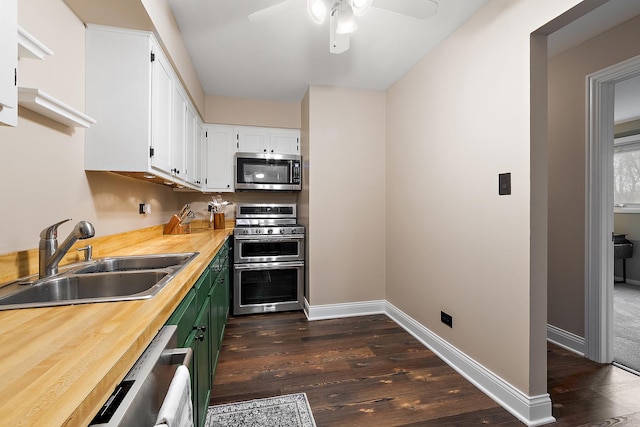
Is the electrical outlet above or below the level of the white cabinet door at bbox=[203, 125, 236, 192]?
below

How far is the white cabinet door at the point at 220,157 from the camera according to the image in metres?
3.54

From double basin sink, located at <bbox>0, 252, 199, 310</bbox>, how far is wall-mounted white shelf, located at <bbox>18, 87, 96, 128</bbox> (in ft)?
2.27

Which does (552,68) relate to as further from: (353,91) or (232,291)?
(232,291)

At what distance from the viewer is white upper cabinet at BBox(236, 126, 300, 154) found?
362cm

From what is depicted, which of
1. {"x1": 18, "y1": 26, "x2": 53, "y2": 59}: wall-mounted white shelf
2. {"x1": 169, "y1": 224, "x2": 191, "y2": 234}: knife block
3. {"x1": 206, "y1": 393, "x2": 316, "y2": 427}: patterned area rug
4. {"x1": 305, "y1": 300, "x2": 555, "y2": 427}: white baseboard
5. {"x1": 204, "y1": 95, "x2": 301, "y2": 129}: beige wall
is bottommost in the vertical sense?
{"x1": 206, "y1": 393, "x2": 316, "y2": 427}: patterned area rug

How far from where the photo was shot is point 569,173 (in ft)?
7.93

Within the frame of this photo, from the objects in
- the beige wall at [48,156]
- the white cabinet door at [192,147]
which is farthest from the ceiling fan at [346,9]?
the white cabinet door at [192,147]

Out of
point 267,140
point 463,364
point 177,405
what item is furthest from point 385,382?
point 267,140

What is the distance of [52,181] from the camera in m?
1.37

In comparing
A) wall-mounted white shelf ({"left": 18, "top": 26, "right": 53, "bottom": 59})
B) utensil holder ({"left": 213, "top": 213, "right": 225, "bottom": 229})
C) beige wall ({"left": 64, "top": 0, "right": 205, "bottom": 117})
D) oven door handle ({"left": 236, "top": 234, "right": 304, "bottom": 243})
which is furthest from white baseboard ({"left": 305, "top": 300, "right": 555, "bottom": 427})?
wall-mounted white shelf ({"left": 18, "top": 26, "right": 53, "bottom": 59})

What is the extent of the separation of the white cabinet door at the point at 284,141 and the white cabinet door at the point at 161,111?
5.33ft

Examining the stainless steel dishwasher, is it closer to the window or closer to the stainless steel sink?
the stainless steel sink

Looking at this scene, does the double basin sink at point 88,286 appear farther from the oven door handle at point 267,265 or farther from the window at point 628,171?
the window at point 628,171

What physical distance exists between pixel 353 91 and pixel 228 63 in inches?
53.0
